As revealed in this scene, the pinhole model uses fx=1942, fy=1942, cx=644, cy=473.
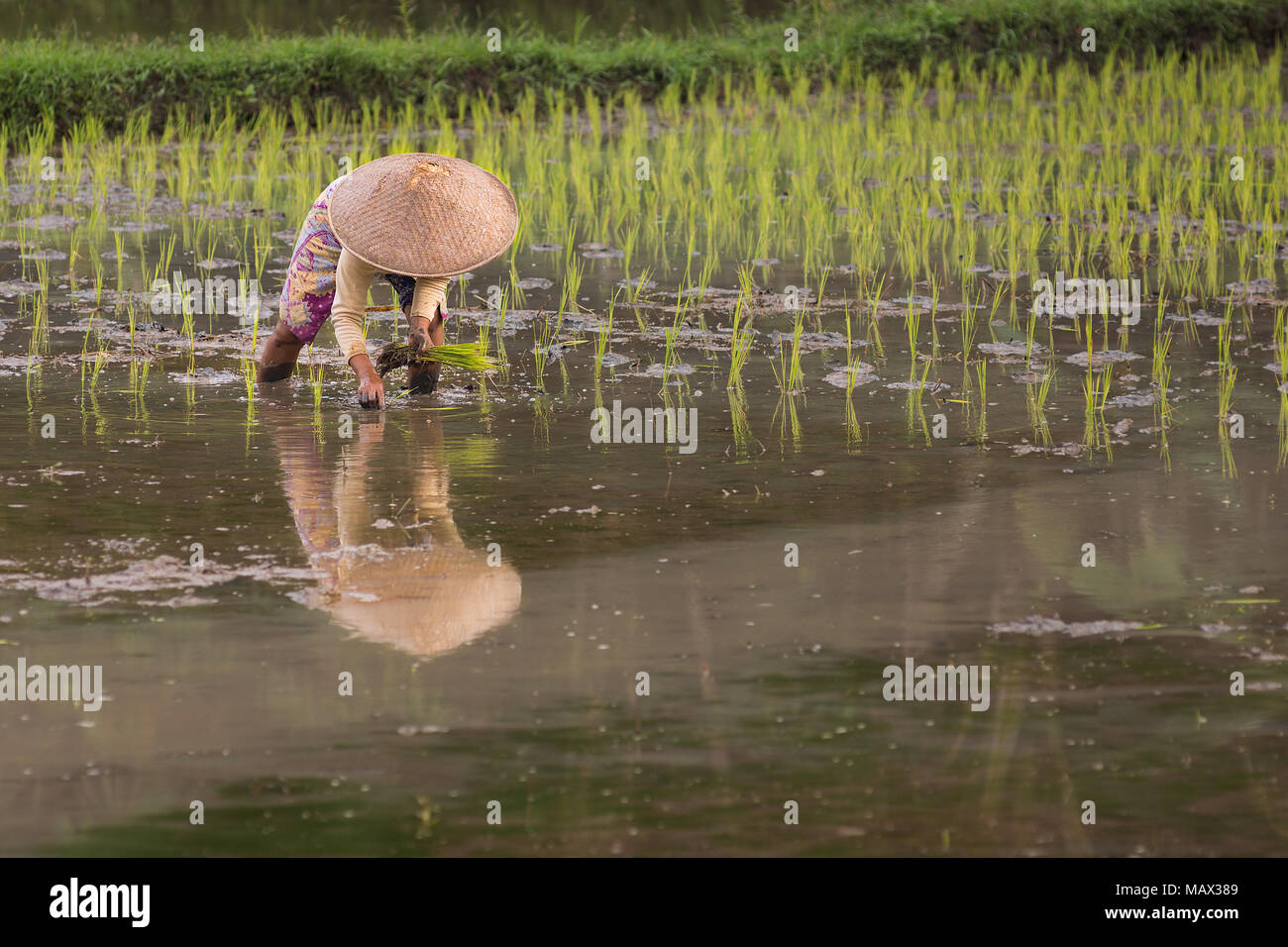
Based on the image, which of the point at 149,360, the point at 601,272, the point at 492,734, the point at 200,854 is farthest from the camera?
the point at 601,272

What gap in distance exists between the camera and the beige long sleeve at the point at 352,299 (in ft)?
18.6

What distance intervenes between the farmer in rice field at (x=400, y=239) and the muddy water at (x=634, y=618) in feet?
0.95

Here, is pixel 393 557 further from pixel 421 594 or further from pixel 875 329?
pixel 875 329

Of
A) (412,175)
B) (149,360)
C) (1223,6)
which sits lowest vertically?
(149,360)

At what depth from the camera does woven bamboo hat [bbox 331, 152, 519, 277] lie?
543 centimetres

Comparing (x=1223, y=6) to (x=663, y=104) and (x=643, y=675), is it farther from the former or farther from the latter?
(x=643, y=675)

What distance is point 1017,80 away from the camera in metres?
12.9

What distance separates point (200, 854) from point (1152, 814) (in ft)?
4.87

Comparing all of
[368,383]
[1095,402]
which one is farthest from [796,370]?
[368,383]

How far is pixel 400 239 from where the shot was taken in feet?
17.8

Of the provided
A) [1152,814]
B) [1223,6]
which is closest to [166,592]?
[1152,814]

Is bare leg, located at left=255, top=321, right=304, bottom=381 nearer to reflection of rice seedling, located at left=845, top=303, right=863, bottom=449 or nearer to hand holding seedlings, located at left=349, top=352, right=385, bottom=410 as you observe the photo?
hand holding seedlings, located at left=349, top=352, right=385, bottom=410

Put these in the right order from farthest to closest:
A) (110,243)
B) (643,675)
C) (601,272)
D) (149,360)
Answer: (110,243) → (601,272) → (149,360) → (643,675)

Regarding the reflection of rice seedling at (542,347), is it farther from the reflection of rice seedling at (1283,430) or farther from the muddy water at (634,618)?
the reflection of rice seedling at (1283,430)
